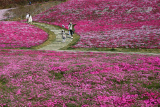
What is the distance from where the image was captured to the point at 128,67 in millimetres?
11852

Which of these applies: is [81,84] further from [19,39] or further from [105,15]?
[105,15]

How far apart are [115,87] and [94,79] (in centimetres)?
152

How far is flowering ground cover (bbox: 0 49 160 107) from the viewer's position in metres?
7.21

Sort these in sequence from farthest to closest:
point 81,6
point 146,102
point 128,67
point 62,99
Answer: point 81,6, point 128,67, point 62,99, point 146,102

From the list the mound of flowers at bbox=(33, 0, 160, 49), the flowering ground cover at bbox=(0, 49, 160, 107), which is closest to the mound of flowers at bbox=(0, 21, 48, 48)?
the mound of flowers at bbox=(33, 0, 160, 49)

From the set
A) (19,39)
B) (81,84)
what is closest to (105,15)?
(19,39)

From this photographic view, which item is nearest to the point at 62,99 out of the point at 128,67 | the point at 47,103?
the point at 47,103

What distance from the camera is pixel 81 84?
30.1 ft

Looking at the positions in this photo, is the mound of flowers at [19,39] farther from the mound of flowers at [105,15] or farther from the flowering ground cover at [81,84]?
the flowering ground cover at [81,84]

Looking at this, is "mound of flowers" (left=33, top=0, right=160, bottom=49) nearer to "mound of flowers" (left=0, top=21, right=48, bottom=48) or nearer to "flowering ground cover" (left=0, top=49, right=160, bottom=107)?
"mound of flowers" (left=0, top=21, right=48, bottom=48)

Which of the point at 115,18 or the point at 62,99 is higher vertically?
the point at 115,18

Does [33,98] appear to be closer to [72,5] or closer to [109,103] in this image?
[109,103]

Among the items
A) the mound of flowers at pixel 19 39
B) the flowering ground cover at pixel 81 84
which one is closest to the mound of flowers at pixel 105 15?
the mound of flowers at pixel 19 39

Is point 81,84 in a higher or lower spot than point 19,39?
lower
